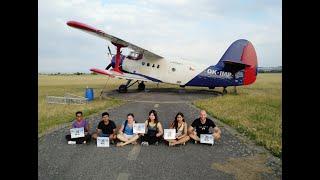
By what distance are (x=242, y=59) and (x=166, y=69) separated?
596cm

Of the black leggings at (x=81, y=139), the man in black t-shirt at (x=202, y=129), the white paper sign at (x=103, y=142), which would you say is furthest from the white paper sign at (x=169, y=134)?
the black leggings at (x=81, y=139)

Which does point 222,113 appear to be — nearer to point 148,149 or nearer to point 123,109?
point 123,109

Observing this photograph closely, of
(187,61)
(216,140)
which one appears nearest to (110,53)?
(187,61)

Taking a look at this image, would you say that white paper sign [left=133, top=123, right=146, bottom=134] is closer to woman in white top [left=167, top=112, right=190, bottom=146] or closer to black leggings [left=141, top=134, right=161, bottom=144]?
black leggings [left=141, top=134, right=161, bottom=144]

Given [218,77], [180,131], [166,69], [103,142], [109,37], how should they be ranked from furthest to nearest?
1. [166,69]
2. [218,77]
3. [109,37]
4. [180,131]
5. [103,142]

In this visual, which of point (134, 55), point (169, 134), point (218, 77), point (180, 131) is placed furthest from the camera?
point (134, 55)

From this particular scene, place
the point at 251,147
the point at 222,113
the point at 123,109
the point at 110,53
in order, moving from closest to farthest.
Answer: the point at 251,147, the point at 222,113, the point at 123,109, the point at 110,53

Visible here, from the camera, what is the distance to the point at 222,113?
16.3 m

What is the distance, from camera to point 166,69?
26.9m

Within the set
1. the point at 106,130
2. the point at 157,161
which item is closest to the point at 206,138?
the point at 157,161

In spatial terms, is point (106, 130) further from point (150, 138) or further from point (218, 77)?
point (218, 77)

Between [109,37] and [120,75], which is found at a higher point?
[109,37]
